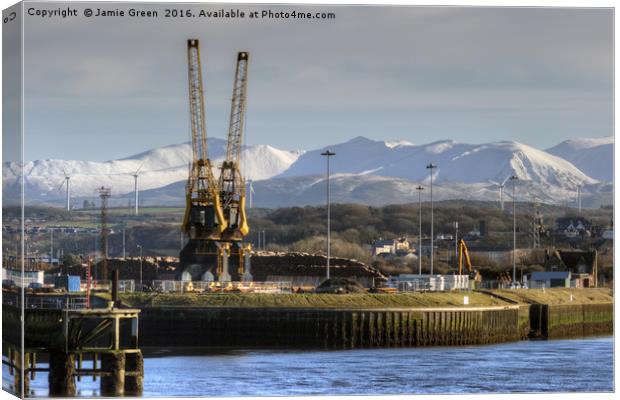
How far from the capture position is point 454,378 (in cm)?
6003

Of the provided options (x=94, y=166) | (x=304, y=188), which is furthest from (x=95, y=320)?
(x=304, y=188)

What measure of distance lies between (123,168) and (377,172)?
64700 millimetres

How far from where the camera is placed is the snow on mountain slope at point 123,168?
56.2 metres

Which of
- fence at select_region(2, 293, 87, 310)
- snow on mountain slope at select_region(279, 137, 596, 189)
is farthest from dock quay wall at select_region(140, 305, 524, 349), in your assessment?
snow on mountain slope at select_region(279, 137, 596, 189)

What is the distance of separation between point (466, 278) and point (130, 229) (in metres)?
Result: 44.2

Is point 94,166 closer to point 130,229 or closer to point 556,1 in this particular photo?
point 556,1

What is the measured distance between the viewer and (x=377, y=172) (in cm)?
12962

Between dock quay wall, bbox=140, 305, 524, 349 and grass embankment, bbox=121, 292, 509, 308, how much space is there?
1.44 meters

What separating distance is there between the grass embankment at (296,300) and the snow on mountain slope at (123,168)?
5.24m

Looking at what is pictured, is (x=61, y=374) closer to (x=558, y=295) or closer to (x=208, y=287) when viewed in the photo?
(x=208, y=287)

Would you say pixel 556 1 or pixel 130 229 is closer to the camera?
pixel 556 1

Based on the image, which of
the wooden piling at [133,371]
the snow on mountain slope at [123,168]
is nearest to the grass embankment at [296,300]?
the snow on mountain slope at [123,168]

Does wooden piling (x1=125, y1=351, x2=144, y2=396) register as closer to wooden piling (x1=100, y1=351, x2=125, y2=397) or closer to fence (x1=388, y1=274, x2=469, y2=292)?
wooden piling (x1=100, y1=351, x2=125, y2=397)

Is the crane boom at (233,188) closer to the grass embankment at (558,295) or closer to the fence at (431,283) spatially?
the fence at (431,283)
